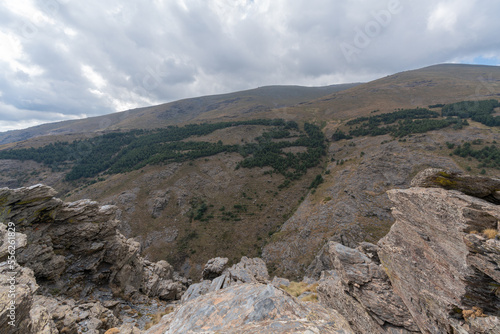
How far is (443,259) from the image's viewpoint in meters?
8.92

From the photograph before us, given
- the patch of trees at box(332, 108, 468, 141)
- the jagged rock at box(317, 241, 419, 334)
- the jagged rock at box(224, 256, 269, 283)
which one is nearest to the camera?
the jagged rock at box(317, 241, 419, 334)

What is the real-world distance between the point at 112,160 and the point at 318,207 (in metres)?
110

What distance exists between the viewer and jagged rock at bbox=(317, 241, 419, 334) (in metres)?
10.3

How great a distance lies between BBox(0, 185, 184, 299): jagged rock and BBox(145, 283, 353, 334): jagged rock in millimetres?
14521

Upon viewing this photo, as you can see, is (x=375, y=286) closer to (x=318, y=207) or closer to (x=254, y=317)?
(x=254, y=317)

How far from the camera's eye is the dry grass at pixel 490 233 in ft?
23.4

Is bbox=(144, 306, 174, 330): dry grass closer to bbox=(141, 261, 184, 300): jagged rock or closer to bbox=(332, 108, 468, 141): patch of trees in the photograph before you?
bbox=(141, 261, 184, 300): jagged rock

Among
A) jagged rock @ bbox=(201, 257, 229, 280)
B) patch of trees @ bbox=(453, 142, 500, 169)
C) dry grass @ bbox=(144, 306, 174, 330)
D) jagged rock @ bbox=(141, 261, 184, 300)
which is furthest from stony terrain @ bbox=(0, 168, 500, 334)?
patch of trees @ bbox=(453, 142, 500, 169)

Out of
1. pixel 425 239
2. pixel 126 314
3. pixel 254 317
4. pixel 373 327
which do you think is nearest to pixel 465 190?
pixel 425 239

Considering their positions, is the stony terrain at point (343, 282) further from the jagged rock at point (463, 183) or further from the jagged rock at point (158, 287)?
the jagged rock at point (158, 287)

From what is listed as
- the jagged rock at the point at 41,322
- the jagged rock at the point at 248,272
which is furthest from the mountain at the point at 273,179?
the jagged rock at the point at 41,322

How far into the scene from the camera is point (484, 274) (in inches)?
299

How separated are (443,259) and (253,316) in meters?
10.1
